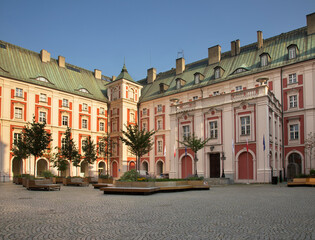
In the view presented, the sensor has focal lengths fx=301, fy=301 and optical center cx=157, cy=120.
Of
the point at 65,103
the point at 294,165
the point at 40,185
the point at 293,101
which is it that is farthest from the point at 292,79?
the point at 65,103

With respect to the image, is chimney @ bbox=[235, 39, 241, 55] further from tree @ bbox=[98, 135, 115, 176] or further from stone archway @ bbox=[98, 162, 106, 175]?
stone archway @ bbox=[98, 162, 106, 175]

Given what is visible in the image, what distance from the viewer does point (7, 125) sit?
138 ft

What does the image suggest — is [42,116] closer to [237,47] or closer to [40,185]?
[40,185]

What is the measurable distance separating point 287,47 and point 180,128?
686 inches

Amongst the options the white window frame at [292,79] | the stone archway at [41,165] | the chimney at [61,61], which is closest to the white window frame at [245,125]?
the white window frame at [292,79]

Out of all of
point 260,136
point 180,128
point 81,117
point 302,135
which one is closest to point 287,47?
point 302,135

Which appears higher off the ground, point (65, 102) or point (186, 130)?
point (65, 102)

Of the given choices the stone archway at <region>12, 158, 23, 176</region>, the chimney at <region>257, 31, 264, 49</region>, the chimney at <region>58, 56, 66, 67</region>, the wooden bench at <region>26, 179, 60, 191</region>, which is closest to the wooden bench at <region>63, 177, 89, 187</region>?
the wooden bench at <region>26, 179, 60, 191</region>

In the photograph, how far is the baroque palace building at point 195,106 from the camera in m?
32.9

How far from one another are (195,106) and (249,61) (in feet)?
41.6

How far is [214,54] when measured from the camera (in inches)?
1948

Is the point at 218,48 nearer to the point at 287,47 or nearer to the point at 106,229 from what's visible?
the point at 287,47

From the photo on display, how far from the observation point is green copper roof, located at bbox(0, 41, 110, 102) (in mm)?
45062

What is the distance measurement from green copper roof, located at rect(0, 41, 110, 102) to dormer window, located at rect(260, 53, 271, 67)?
28775 millimetres
